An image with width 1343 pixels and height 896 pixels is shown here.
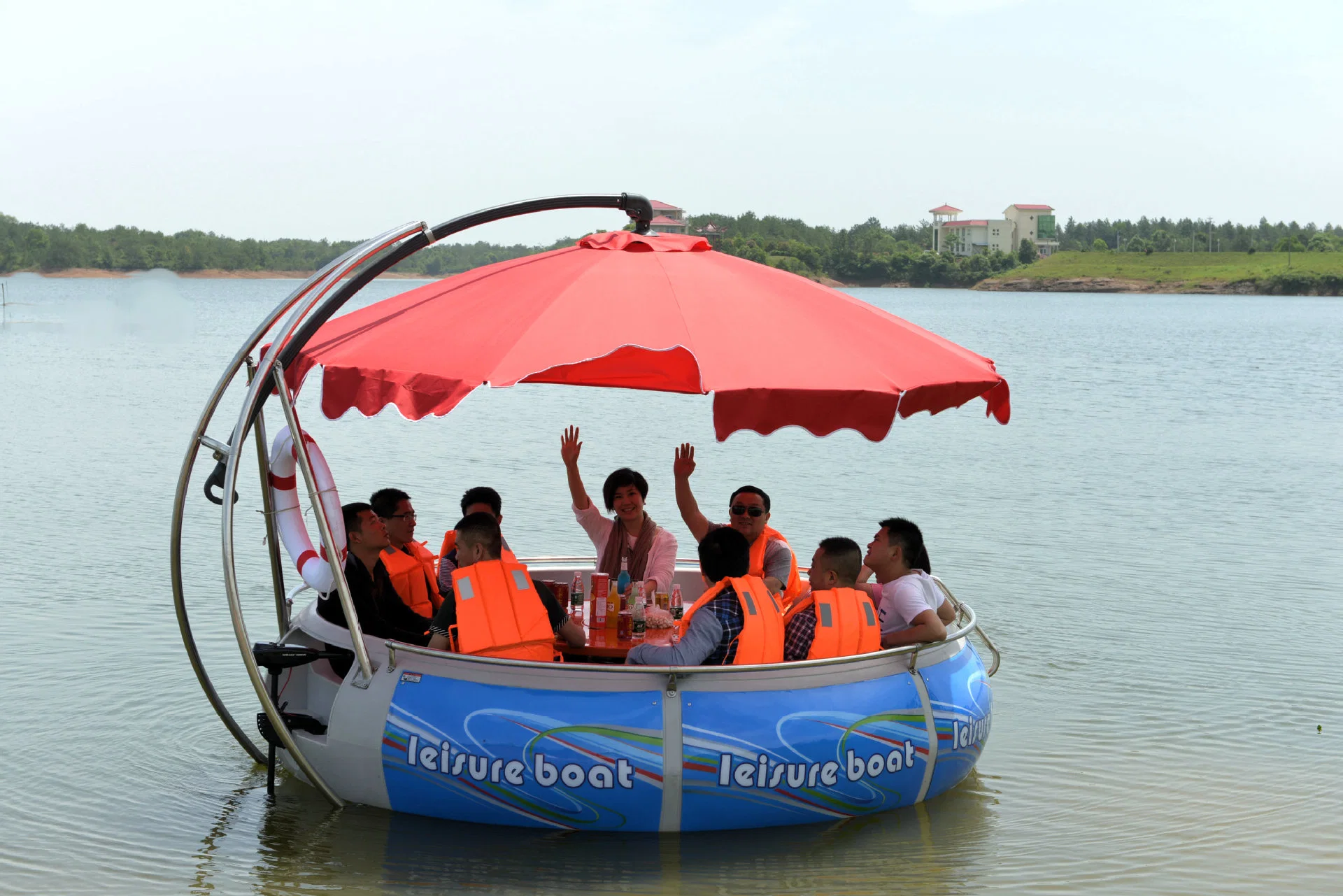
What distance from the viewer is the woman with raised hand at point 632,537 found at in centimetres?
764

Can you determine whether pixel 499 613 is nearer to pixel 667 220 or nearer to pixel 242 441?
pixel 242 441

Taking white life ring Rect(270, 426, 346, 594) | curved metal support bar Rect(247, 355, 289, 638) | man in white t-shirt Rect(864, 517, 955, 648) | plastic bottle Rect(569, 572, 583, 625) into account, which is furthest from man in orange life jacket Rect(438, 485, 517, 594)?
man in white t-shirt Rect(864, 517, 955, 648)

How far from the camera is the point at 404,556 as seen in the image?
285 inches

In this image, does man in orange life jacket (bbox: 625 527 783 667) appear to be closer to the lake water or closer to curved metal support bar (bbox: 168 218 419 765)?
the lake water

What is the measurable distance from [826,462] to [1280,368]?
27.0 m

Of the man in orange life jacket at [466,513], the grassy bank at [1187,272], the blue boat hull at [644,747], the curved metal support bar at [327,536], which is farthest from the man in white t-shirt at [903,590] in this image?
the grassy bank at [1187,272]

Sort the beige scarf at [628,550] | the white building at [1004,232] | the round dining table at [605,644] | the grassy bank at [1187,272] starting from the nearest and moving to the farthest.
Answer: the round dining table at [605,644], the beige scarf at [628,550], the grassy bank at [1187,272], the white building at [1004,232]

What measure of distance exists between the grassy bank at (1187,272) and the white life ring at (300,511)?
133 metres

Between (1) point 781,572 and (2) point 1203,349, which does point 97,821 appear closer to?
(1) point 781,572

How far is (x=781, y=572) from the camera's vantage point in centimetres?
766

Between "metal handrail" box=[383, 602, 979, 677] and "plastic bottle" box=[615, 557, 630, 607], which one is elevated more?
"plastic bottle" box=[615, 557, 630, 607]

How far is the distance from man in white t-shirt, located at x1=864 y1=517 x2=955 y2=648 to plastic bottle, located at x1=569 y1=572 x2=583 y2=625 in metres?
1.55

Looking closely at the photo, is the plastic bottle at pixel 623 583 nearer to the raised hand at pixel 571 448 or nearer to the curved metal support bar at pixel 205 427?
the raised hand at pixel 571 448

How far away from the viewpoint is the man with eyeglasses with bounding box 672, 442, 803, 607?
746 cm
